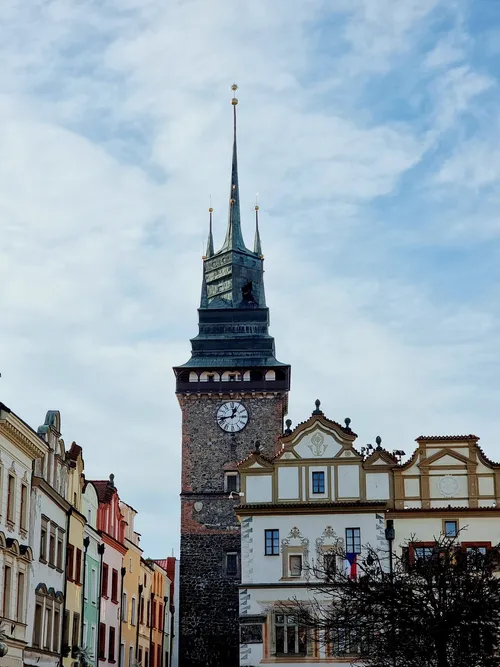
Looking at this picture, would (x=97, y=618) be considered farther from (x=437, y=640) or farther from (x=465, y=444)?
(x=437, y=640)

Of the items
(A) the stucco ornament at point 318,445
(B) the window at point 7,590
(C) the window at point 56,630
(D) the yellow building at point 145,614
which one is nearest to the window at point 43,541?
(C) the window at point 56,630

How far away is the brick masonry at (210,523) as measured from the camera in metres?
61.2

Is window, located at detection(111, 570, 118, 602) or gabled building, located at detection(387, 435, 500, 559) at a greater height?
gabled building, located at detection(387, 435, 500, 559)

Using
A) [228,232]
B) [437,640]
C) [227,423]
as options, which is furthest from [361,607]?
[228,232]

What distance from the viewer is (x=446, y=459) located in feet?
159

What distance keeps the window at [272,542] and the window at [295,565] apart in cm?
67

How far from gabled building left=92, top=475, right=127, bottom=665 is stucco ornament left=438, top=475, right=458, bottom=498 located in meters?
15.0

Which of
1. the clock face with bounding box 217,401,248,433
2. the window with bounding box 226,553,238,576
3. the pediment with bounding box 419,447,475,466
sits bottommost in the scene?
the window with bounding box 226,553,238,576

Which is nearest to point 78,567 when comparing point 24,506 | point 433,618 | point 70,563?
point 70,563

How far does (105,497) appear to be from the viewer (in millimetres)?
52281

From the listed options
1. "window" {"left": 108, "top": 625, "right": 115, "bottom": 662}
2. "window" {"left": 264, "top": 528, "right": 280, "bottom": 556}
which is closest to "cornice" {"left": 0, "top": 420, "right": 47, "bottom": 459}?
"window" {"left": 264, "top": 528, "right": 280, "bottom": 556}

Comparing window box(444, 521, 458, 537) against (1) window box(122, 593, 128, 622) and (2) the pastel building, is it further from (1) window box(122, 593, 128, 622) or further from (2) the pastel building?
(1) window box(122, 593, 128, 622)

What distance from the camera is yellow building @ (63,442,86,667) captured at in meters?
44.2

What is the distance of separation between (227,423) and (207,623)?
1117cm
